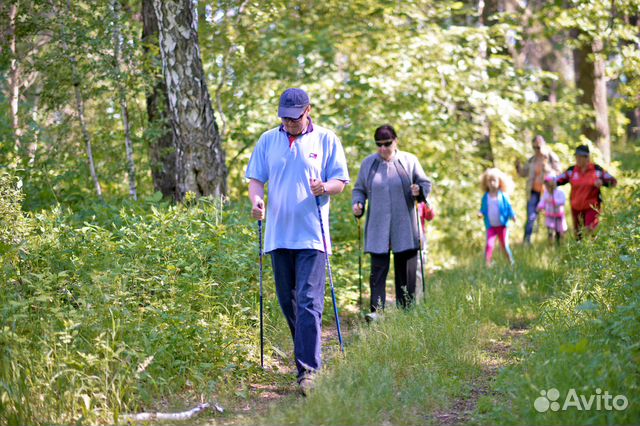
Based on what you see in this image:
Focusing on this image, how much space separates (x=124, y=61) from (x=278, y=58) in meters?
3.81

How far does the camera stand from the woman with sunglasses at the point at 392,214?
8.05 meters

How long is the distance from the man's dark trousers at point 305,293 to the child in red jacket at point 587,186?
6.66 meters

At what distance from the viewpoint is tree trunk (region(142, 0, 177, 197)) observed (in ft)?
33.7

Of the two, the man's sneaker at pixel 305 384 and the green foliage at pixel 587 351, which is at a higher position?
the green foliage at pixel 587 351

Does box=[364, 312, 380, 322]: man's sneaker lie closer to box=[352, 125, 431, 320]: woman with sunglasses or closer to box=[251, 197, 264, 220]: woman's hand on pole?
box=[352, 125, 431, 320]: woman with sunglasses

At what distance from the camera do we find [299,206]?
5.86 m

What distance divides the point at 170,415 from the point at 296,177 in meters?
2.07

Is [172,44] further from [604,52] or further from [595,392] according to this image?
[604,52]

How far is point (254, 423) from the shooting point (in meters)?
4.98

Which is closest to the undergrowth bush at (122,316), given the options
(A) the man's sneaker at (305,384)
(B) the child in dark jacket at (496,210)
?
(A) the man's sneaker at (305,384)

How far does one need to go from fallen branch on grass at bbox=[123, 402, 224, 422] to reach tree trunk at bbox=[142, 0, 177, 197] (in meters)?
5.28

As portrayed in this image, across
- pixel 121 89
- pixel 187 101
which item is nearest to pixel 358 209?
pixel 187 101

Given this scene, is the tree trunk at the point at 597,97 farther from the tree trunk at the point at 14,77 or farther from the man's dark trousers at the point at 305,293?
the man's dark trousers at the point at 305,293

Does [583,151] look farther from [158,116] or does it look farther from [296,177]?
[296,177]
